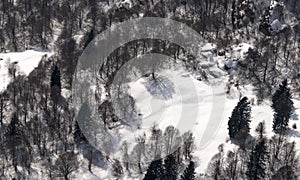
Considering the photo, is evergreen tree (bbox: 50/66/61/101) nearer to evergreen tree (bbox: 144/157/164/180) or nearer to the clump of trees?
evergreen tree (bbox: 144/157/164/180)

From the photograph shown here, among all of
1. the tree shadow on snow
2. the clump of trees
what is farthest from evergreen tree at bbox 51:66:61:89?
the clump of trees

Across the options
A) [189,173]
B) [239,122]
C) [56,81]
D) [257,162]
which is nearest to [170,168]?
[189,173]

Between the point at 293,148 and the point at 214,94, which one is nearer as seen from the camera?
the point at 293,148

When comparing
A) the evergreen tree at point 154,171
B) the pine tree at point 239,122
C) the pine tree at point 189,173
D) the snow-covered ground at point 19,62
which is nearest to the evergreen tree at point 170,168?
the evergreen tree at point 154,171

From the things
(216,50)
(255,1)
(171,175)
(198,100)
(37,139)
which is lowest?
(171,175)

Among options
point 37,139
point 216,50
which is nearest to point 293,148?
point 216,50

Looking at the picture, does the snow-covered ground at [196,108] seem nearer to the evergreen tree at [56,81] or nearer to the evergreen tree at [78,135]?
the evergreen tree at [78,135]

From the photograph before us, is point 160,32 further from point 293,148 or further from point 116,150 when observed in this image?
point 293,148
